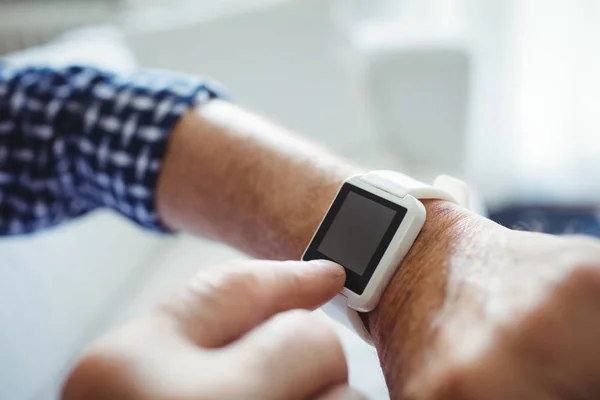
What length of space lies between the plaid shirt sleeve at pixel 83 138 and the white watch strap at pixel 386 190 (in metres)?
0.30

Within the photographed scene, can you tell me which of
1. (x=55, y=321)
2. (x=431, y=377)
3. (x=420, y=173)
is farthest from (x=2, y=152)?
(x=420, y=173)

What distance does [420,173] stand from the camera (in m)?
1.31

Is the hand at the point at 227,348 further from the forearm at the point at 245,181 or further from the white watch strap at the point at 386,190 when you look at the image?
the forearm at the point at 245,181

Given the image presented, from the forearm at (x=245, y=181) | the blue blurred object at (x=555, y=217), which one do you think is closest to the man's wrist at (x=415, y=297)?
the forearm at (x=245, y=181)

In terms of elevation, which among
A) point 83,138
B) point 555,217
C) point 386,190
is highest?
point 386,190

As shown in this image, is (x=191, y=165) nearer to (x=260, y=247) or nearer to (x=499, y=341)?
(x=260, y=247)

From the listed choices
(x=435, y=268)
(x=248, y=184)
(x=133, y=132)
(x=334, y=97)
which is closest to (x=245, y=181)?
(x=248, y=184)

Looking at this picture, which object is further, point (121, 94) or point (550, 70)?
point (550, 70)

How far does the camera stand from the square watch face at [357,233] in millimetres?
467

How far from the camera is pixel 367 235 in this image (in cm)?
48

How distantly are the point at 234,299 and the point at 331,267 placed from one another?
111mm

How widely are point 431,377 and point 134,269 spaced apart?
0.85 meters

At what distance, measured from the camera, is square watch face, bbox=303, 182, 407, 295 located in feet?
1.53

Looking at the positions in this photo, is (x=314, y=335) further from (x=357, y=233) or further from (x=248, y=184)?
(x=248, y=184)
